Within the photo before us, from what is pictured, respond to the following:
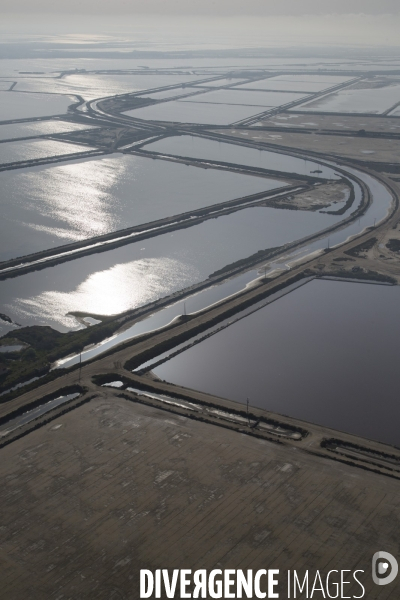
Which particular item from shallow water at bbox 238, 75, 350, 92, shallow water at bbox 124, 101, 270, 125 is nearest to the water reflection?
shallow water at bbox 124, 101, 270, 125

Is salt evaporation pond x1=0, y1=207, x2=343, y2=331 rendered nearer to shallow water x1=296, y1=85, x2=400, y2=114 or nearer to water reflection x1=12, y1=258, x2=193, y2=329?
water reflection x1=12, y1=258, x2=193, y2=329

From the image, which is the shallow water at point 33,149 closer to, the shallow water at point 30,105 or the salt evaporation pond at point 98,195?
the salt evaporation pond at point 98,195

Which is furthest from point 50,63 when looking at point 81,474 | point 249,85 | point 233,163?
point 81,474

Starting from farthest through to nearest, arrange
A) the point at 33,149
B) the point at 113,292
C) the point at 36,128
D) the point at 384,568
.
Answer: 1. the point at 36,128
2. the point at 33,149
3. the point at 113,292
4. the point at 384,568

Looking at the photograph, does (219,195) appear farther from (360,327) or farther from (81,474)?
(81,474)

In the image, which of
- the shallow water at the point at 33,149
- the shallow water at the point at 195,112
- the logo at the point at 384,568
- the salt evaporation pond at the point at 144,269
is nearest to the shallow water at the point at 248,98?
the shallow water at the point at 195,112

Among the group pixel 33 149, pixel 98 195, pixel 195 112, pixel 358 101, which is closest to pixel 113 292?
pixel 98 195

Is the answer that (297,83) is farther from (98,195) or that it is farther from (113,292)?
(113,292)

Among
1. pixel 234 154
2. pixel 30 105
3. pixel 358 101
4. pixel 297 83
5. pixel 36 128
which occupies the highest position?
pixel 297 83
